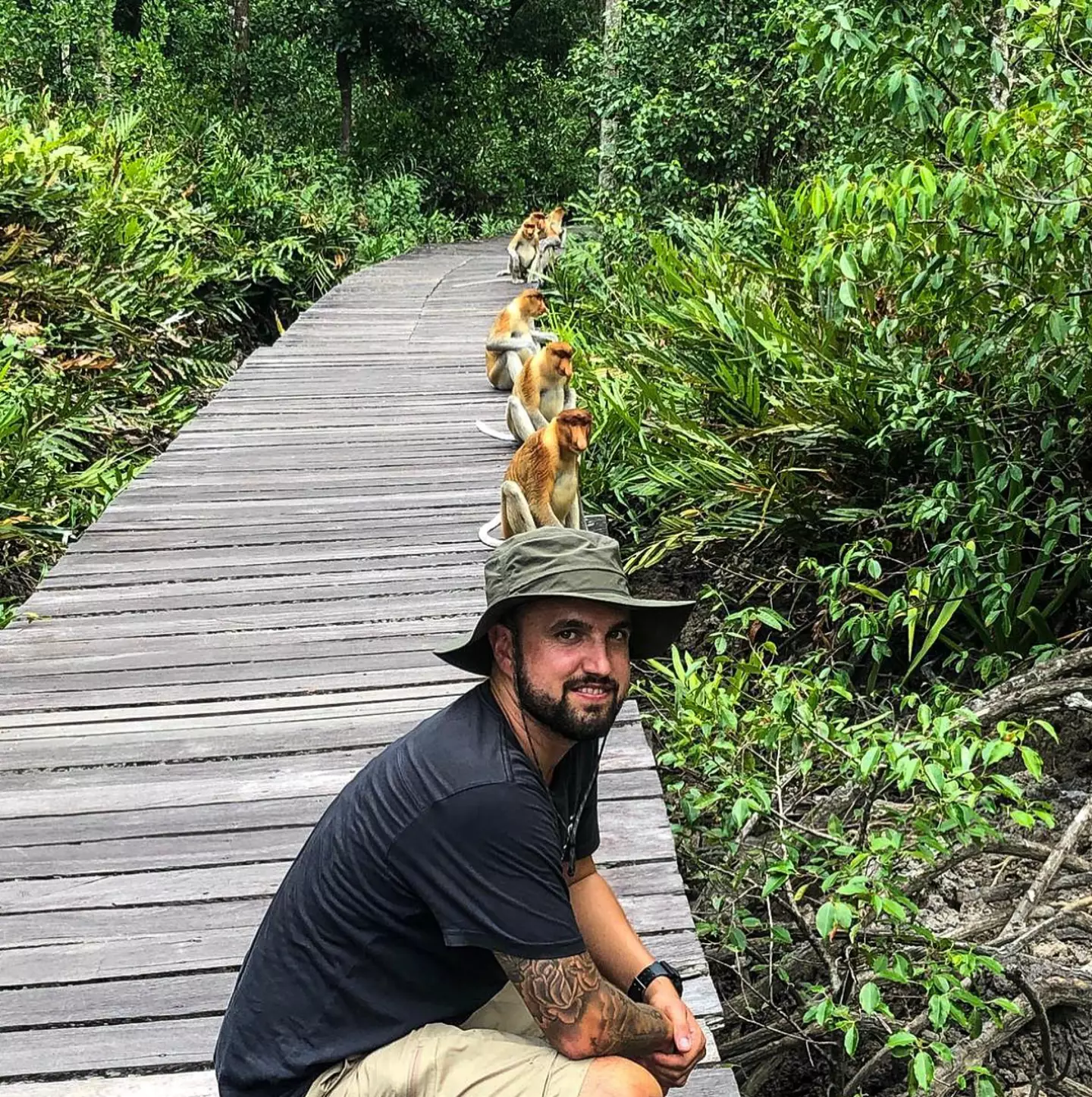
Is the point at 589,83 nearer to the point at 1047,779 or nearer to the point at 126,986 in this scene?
the point at 1047,779

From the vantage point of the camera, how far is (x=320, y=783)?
327cm

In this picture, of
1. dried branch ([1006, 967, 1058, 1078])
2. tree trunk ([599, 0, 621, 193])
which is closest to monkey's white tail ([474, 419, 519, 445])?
dried branch ([1006, 967, 1058, 1078])

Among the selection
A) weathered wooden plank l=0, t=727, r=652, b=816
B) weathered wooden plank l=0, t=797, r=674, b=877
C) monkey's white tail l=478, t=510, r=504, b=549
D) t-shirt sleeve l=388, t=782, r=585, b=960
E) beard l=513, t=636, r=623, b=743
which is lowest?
monkey's white tail l=478, t=510, r=504, b=549

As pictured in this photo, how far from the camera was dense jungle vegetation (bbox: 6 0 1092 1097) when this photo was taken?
302 cm

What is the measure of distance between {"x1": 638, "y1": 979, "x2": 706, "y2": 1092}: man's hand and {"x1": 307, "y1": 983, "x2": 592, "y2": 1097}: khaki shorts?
179 mm

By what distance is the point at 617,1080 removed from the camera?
1753 millimetres

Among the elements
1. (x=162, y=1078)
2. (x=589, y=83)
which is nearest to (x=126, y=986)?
(x=162, y=1078)

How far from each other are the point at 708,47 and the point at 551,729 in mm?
9857

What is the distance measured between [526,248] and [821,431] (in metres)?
6.92

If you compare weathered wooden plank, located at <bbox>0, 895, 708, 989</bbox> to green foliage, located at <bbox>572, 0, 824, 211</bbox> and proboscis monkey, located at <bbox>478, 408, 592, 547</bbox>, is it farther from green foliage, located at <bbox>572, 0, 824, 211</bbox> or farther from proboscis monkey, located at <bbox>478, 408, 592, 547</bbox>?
green foliage, located at <bbox>572, 0, 824, 211</bbox>

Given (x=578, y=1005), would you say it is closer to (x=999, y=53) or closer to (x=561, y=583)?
(x=561, y=583)

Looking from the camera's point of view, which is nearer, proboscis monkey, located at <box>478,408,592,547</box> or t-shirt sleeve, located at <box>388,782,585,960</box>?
t-shirt sleeve, located at <box>388,782,585,960</box>

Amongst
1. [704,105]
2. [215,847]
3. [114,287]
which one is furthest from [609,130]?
[215,847]

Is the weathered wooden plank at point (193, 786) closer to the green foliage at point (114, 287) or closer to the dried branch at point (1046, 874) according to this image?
the dried branch at point (1046, 874)
